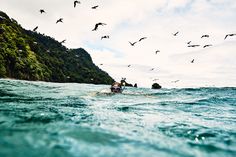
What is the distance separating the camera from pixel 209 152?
1015 cm

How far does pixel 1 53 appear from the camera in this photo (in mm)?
71438

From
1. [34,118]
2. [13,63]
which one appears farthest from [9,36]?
[34,118]

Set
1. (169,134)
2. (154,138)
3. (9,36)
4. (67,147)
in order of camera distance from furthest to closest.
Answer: (9,36) → (169,134) → (154,138) → (67,147)

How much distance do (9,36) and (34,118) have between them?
249ft

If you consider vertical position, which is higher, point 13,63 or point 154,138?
point 13,63

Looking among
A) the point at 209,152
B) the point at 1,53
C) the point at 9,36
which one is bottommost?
the point at 209,152

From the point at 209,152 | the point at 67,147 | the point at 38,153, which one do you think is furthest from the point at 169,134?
the point at 38,153

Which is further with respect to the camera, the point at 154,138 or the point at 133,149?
the point at 154,138

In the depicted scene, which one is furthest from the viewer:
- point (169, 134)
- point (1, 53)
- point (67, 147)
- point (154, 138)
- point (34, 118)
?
A: point (1, 53)

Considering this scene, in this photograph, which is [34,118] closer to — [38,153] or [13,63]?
[38,153]

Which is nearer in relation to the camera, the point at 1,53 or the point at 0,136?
the point at 0,136

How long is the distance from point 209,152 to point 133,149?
8.69ft

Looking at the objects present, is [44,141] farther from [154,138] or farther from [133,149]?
[154,138]

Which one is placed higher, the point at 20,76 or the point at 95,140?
the point at 20,76
